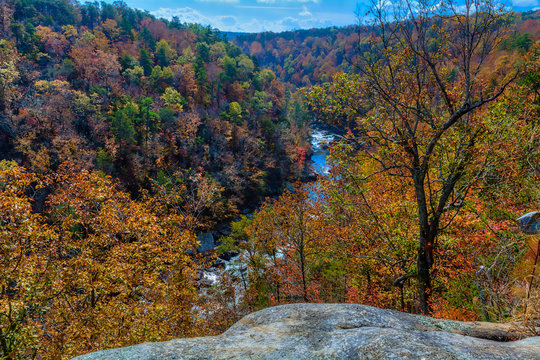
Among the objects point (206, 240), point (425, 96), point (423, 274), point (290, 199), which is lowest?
point (206, 240)

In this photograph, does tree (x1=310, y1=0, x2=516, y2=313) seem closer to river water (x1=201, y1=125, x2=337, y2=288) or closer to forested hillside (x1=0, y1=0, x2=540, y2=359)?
forested hillside (x1=0, y1=0, x2=540, y2=359)

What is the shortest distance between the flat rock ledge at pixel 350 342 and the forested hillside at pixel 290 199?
1.34 meters

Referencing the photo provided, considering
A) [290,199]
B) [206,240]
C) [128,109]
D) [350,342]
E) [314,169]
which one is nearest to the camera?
[350,342]

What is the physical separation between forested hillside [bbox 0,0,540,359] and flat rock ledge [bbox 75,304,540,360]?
52.7 inches

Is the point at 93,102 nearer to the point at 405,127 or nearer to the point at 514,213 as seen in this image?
the point at 405,127

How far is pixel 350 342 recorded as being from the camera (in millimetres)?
4863

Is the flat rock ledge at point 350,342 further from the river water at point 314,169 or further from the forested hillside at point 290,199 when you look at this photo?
the river water at point 314,169

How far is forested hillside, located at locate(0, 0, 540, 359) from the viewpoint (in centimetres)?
919

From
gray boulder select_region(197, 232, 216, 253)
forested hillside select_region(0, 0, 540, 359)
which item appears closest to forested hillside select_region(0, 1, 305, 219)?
forested hillside select_region(0, 0, 540, 359)

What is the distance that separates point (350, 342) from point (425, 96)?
9236 millimetres

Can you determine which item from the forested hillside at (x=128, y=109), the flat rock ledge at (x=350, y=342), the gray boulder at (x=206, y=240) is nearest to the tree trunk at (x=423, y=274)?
the flat rock ledge at (x=350, y=342)

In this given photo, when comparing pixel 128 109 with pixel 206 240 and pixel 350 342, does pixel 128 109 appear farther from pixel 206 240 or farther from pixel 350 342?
pixel 350 342

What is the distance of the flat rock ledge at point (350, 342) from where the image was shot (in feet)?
14.2

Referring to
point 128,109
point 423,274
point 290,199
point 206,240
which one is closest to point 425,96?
point 423,274
